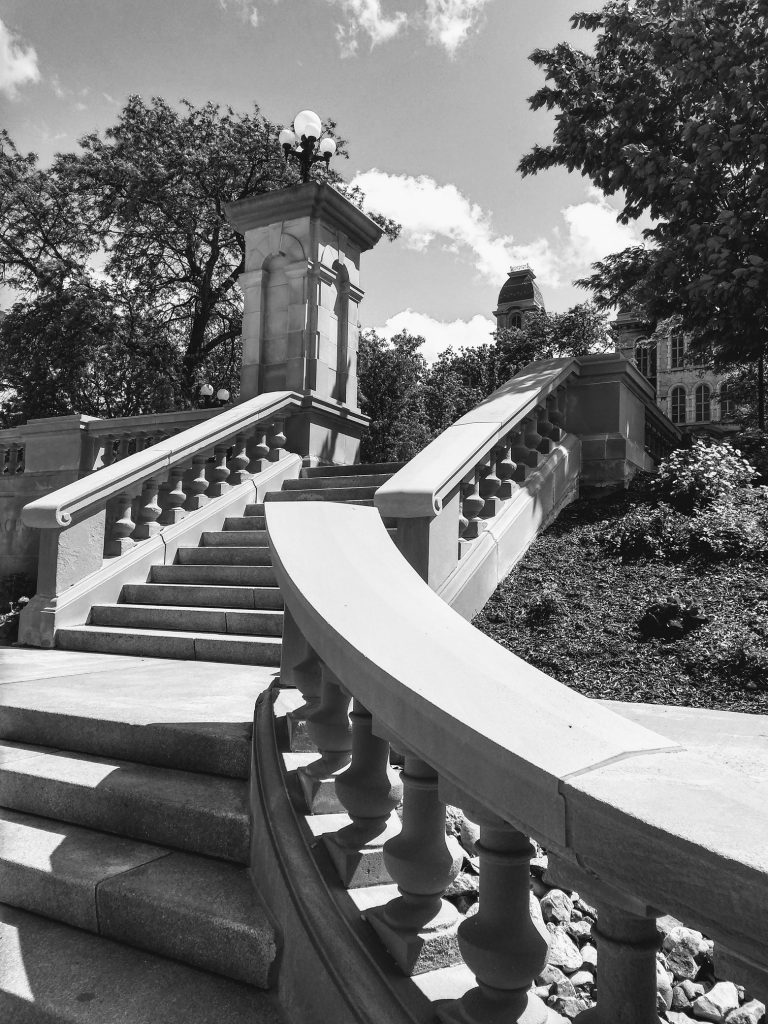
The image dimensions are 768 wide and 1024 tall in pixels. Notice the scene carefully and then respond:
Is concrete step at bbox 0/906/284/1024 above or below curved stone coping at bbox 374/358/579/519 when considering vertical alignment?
below

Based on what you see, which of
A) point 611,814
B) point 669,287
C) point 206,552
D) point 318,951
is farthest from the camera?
point 669,287

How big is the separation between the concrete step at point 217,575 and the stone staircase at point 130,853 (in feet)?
5.96

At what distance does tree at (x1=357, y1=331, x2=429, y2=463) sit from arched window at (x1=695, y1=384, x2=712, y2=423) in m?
41.3

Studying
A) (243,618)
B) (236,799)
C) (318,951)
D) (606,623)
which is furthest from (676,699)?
(243,618)

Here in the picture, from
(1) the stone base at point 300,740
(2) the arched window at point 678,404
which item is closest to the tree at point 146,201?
(1) the stone base at point 300,740

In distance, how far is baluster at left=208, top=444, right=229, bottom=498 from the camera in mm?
8289

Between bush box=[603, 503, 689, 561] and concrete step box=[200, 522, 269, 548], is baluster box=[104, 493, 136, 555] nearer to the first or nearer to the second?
A: concrete step box=[200, 522, 269, 548]

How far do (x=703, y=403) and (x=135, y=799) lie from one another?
6800 centimetres

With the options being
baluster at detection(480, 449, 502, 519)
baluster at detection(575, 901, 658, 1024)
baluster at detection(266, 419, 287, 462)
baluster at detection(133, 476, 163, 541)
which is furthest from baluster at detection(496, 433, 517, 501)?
baluster at detection(575, 901, 658, 1024)

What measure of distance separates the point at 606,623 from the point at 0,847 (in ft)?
12.3

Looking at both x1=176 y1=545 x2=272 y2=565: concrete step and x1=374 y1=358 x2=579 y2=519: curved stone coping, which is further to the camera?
x1=176 y1=545 x2=272 y2=565: concrete step

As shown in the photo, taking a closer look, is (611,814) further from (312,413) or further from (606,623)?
(312,413)

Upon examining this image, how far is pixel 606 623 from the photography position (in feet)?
16.1

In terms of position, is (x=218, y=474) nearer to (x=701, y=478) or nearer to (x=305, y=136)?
(x=701, y=478)
